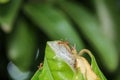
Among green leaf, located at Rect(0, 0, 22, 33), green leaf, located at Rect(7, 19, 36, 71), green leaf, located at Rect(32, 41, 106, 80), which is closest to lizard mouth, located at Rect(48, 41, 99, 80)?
green leaf, located at Rect(32, 41, 106, 80)

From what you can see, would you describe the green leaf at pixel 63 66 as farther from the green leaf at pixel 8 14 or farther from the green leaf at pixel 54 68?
the green leaf at pixel 8 14

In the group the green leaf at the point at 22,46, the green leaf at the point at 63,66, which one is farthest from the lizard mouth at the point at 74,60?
the green leaf at the point at 22,46

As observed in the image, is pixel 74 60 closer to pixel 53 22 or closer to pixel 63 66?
pixel 63 66

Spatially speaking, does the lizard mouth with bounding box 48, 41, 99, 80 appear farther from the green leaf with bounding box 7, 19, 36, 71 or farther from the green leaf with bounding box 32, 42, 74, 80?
the green leaf with bounding box 7, 19, 36, 71

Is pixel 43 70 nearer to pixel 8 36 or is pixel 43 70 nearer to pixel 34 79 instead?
pixel 34 79

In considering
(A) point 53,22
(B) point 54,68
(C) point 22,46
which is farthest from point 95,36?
(B) point 54,68

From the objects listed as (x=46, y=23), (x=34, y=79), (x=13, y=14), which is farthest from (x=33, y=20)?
(x=34, y=79)

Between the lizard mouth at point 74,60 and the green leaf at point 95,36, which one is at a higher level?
the lizard mouth at point 74,60
